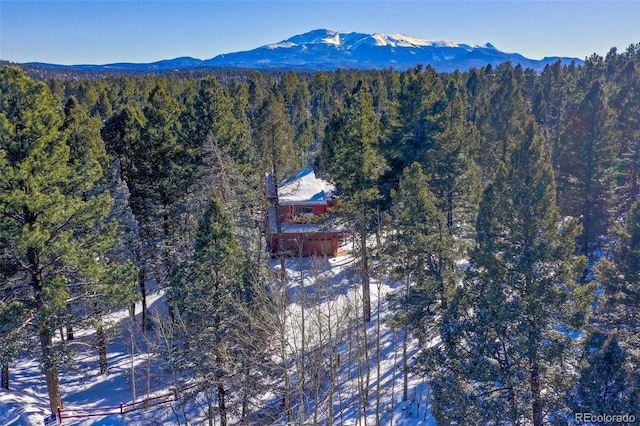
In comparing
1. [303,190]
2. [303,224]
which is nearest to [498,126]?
[303,190]

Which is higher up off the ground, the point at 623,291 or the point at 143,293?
the point at 623,291

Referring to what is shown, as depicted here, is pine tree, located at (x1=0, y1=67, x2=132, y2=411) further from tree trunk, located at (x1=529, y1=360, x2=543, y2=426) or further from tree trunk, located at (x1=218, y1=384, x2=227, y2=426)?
tree trunk, located at (x1=529, y1=360, x2=543, y2=426)

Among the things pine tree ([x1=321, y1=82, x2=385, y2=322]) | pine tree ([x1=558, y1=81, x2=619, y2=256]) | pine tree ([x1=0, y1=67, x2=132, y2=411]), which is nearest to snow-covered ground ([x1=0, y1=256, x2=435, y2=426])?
pine tree ([x1=0, y1=67, x2=132, y2=411])

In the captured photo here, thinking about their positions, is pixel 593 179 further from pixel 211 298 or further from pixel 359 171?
pixel 211 298

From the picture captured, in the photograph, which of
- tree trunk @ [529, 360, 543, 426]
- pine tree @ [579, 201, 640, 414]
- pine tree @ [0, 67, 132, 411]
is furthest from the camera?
pine tree @ [579, 201, 640, 414]

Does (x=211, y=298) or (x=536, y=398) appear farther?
(x=211, y=298)

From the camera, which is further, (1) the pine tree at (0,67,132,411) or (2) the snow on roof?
(2) the snow on roof
